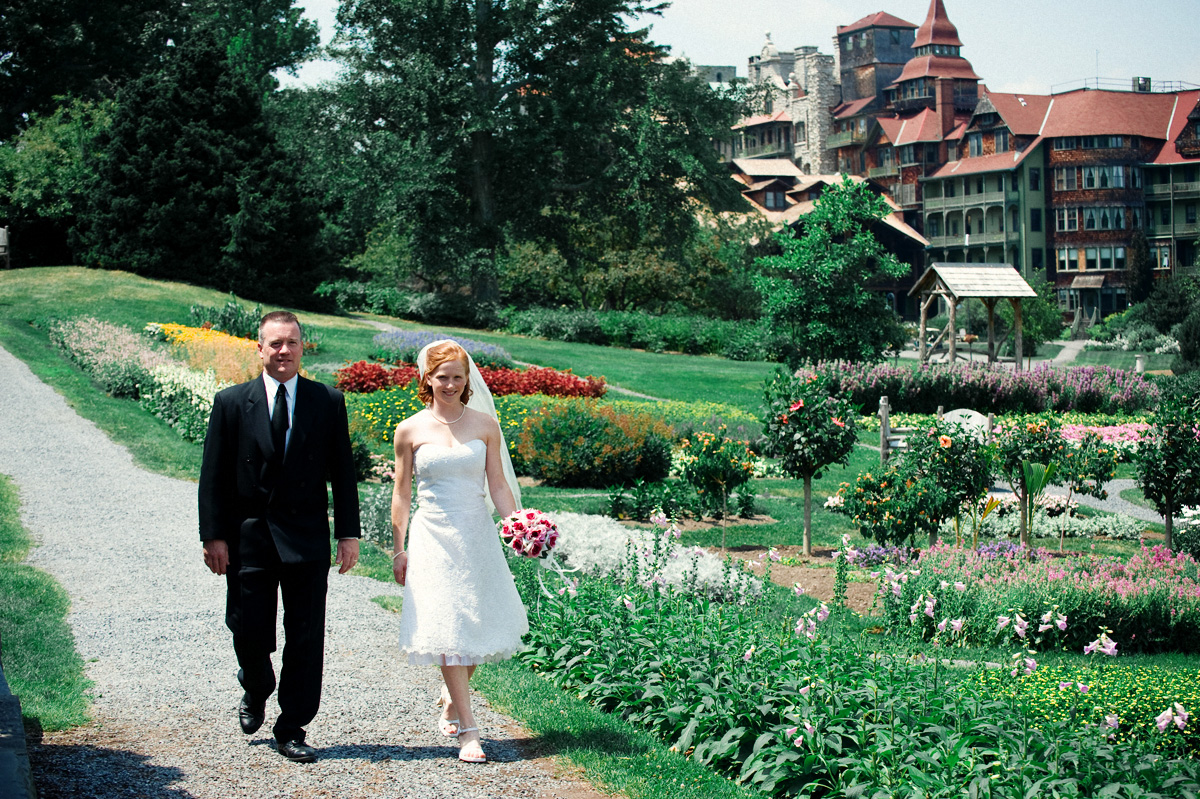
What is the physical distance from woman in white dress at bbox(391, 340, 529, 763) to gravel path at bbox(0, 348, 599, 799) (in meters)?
0.33

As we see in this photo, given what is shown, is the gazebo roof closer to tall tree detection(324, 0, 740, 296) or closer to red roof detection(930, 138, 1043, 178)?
tall tree detection(324, 0, 740, 296)

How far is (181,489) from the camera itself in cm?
1275

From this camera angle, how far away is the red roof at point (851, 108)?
8269 centimetres

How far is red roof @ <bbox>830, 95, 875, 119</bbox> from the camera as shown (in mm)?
82688

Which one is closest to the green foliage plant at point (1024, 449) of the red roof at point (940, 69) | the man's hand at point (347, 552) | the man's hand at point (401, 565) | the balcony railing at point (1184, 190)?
the man's hand at point (401, 565)

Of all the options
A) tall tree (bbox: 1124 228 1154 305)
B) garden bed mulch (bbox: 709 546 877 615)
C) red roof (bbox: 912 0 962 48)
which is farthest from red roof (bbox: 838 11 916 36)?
garden bed mulch (bbox: 709 546 877 615)

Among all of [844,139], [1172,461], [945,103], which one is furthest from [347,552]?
[844,139]

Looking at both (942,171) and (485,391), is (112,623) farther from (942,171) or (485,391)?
(942,171)

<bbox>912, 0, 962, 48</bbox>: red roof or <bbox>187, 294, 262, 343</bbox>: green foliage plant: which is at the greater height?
<bbox>912, 0, 962, 48</bbox>: red roof

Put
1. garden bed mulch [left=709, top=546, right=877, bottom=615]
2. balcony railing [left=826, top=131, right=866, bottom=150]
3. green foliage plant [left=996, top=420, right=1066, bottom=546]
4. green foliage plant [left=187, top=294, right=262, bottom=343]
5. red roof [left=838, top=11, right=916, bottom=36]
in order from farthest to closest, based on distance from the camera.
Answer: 1. red roof [left=838, top=11, right=916, bottom=36]
2. balcony railing [left=826, top=131, right=866, bottom=150]
3. green foliage plant [left=187, top=294, right=262, bottom=343]
4. green foliage plant [left=996, top=420, right=1066, bottom=546]
5. garden bed mulch [left=709, top=546, right=877, bottom=615]

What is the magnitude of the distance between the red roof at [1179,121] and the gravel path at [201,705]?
216 ft

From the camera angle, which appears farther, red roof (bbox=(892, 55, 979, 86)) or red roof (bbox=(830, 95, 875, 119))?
red roof (bbox=(830, 95, 875, 119))

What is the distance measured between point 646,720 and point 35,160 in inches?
1383

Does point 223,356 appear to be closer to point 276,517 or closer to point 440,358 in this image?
point 440,358
